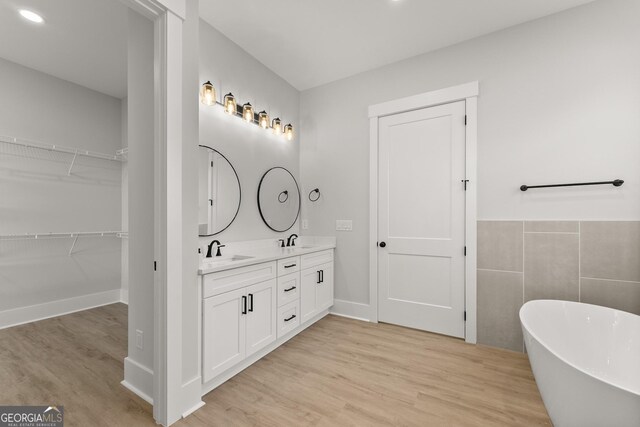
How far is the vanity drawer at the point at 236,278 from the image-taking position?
69.1 inches

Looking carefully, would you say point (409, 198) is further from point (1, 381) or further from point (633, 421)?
point (1, 381)

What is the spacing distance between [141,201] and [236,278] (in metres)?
0.79

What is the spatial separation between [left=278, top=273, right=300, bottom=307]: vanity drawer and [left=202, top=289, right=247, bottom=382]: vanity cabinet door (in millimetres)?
423

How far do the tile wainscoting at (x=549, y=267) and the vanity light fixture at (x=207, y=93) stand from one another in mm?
2580

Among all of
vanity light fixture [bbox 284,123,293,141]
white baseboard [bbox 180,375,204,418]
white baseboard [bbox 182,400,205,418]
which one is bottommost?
white baseboard [bbox 182,400,205,418]

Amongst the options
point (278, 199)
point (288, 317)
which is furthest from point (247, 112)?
point (288, 317)

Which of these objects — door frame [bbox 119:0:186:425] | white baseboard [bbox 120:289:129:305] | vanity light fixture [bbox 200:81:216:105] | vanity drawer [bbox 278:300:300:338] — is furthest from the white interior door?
white baseboard [bbox 120:289:129:305]

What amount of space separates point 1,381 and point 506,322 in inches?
151

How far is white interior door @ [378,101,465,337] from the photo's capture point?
262 centimetres

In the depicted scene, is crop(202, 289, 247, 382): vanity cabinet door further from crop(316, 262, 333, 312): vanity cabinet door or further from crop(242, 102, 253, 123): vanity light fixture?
crop(242, 102, 253, 123): vanity light fixture

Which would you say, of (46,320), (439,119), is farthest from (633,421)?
(46,320)

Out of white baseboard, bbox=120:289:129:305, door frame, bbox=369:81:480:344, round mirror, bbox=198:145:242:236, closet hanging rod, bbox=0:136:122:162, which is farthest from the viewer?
white baseboard, bbox=120:289:129:305

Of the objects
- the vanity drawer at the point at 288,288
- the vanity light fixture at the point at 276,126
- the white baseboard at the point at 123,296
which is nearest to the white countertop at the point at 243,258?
the vanity drawer at the point at 288,288

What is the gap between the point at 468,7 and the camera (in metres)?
2.20
